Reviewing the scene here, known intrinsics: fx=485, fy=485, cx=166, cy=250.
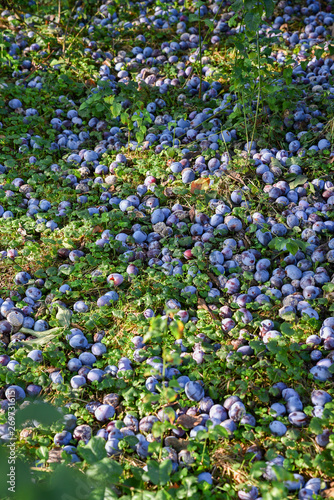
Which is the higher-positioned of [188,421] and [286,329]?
[286,329]

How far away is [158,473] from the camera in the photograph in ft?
5.08

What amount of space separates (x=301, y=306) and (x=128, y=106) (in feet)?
7.13

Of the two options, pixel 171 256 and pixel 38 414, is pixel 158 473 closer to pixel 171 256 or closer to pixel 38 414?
pixel 38 414

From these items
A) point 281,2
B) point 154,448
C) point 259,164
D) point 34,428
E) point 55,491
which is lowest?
point 34,428

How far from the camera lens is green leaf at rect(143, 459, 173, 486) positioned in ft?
5.03

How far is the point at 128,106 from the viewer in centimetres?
371

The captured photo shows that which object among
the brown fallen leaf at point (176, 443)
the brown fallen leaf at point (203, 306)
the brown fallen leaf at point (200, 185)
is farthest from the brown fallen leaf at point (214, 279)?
the brown fallen leaf at point (176, 443)

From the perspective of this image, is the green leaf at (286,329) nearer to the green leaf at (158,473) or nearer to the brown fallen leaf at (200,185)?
the green leaf at (158,473)

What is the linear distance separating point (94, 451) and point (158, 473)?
0.72 ft

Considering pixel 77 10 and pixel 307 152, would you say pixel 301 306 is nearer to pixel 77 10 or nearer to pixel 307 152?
pixel 307 152

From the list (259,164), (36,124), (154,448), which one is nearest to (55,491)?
(154,448)

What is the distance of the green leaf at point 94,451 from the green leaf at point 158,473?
0.16 m

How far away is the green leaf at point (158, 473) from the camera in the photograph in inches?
60.4

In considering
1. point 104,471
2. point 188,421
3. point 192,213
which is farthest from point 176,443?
point 192,213
